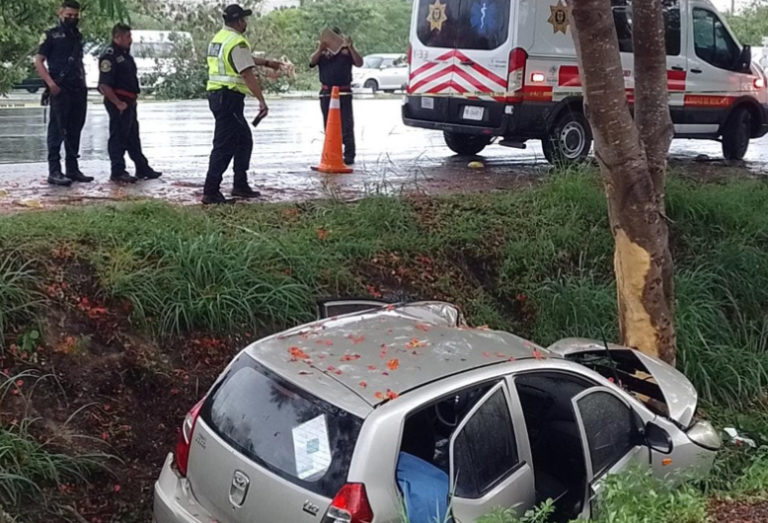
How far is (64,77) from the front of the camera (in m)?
9.66

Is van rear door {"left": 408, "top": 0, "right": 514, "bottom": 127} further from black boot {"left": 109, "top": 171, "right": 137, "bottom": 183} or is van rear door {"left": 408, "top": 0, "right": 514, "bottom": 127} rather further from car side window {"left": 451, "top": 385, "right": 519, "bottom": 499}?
car side window {"left": 451, "top": 385, "right": 519, "bottom": 499}

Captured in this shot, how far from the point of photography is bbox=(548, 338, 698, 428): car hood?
19.1 feet

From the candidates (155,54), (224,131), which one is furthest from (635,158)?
(155,54)

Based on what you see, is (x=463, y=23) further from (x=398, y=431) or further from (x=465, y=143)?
(x=398, y=431)

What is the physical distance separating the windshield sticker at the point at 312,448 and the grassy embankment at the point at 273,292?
1428mm

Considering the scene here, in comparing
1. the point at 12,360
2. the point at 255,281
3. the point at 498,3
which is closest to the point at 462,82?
the point at 498,3

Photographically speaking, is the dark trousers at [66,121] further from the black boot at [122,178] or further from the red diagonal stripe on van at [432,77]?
the red diagonal stripe on van at [432,77]

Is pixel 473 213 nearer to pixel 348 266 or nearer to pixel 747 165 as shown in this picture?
pixel 348 266

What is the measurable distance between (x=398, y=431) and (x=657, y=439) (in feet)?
5.89

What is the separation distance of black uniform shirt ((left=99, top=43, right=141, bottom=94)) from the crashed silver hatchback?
591cm

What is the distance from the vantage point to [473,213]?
382 inches

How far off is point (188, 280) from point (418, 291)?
2122 mm

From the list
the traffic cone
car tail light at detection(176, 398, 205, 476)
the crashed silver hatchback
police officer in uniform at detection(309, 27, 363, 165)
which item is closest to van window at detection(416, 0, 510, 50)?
police officer in uniform at detection(309, 27, 363, 165)

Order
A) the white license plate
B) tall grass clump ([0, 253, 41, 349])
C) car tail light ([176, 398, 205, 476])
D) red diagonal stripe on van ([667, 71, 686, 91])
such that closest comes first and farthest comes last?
1. car tail light ([176, 398, 205, 476])
2. tall grass clump ([0, 253, 41, 349])
3. the white license plate
4. red diagonal stripe on van ([667, 71, 686, 91])
